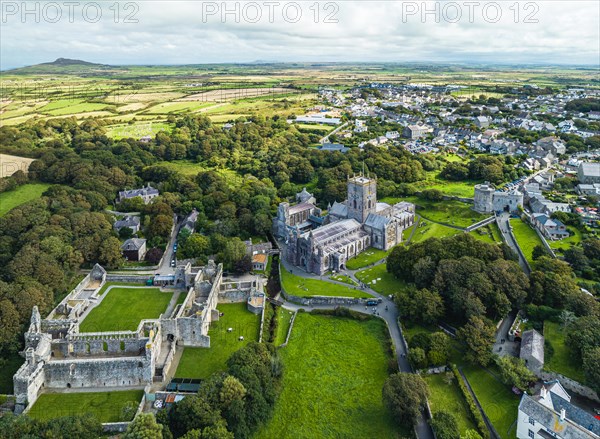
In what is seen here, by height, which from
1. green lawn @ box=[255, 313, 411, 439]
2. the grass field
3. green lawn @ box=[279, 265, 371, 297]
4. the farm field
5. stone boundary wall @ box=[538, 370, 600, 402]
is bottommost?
green lawn @ box=[255, 313, 411, 439]

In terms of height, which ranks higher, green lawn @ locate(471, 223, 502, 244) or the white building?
green lawn @ locate(471, 223, 502, 244)

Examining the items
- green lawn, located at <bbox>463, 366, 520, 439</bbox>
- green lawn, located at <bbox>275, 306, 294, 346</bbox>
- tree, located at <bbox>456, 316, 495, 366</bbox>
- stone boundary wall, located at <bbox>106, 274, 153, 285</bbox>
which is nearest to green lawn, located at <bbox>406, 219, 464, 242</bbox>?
green lawn, located at <bbox>275, 306, 294, 346</bbox>

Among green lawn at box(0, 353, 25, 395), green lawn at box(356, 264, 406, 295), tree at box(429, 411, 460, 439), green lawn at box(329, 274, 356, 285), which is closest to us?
tree at box(429, 411, 460, 439)

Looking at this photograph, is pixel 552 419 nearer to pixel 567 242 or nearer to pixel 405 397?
pixel 405 397

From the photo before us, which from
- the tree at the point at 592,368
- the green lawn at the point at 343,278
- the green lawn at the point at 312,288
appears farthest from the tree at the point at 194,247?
the tree at the point at 592,368

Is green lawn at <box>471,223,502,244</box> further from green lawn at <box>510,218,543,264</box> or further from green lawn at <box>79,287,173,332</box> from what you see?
green lawn at <box>79,287,173,332</box>

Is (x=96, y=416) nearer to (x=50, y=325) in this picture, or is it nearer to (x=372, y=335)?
(x=50, y=325)

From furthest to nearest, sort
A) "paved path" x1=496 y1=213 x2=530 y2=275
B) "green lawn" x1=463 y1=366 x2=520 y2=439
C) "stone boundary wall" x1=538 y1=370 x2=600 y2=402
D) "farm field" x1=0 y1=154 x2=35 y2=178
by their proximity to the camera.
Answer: "farm field" x1=0 y1=154 x2=35 y2=178 < "paved path" x1=496 y1=213 x2=530 y2=275 < "stone boundary wall" x1=538 y1=370 x2=600 y2=402 < "green lawn" x1=463 y1=366 x2=520 y2=439

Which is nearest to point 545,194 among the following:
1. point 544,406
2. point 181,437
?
point 544,406
